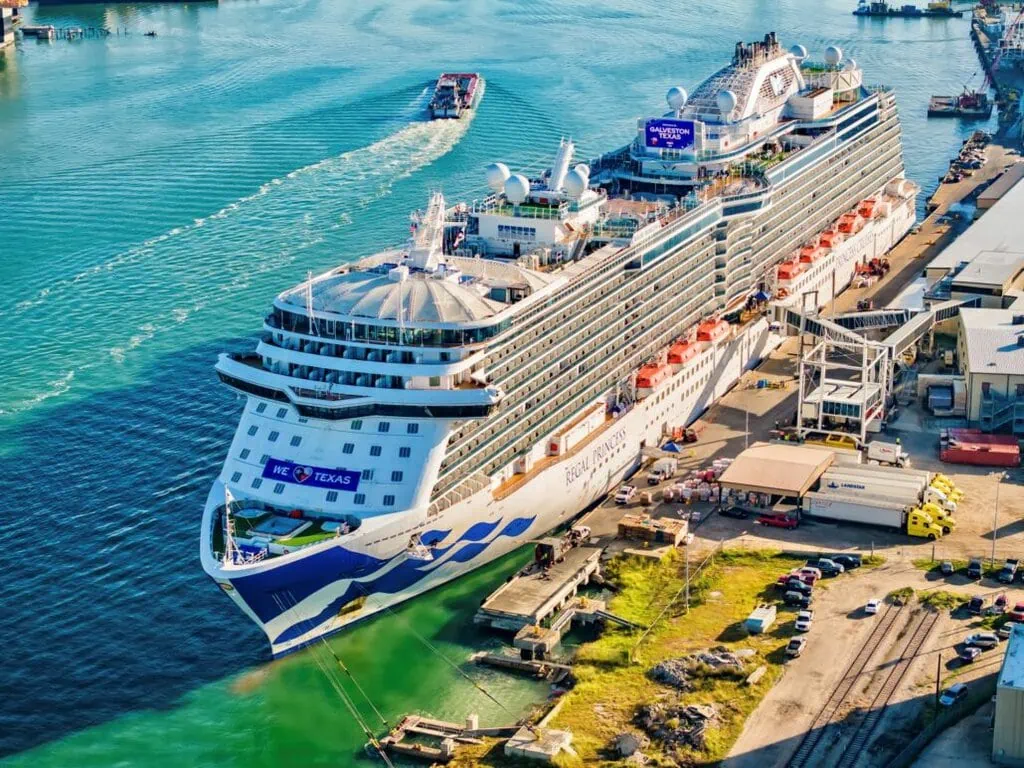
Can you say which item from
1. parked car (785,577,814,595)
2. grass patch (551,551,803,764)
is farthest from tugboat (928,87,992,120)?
parked car (785,577,814,595)

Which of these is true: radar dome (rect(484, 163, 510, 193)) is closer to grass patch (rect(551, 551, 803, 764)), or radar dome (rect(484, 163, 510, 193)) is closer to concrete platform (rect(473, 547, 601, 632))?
concrete platform (rect(473, 547, 601, 632))

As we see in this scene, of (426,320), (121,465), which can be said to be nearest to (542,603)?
(426,320)

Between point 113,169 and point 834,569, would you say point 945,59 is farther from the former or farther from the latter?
point 834,569

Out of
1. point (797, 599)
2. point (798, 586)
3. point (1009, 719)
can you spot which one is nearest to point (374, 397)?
point (797, 599)

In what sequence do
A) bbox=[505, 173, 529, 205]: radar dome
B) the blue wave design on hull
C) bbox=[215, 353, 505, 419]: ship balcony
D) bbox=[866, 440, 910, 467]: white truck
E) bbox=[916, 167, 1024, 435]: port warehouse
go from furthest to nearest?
bbox=[916, 167, 1024, 435]: port warehouse
bbox=[866, 440, 910, 467]: white truck
bbox=[505, 173, 529, 205]: radar dome
bbox=[215, 353, 505, 419]: ship balcony
the blue wave design on hull

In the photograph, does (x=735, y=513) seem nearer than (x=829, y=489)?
Yes

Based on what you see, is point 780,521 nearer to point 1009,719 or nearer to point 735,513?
point 735,513

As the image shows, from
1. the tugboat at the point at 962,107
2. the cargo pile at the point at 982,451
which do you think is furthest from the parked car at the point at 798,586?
the tugboat at the point at 962,107
